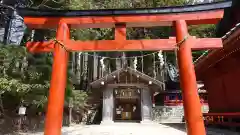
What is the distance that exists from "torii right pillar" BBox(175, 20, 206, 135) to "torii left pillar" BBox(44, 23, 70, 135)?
118 inches

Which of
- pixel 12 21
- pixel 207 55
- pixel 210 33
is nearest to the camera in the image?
pixel 207 55

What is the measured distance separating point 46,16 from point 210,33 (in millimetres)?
22453

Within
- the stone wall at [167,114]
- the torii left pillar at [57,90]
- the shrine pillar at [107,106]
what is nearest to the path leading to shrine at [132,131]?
the shrine pillar at [107,106]

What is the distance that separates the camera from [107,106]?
1934 centimetres

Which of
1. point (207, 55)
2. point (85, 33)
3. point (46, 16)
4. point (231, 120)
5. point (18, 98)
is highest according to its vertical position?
point (85, 33)

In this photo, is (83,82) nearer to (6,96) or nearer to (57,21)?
(6,96)

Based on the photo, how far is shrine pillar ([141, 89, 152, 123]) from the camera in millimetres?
19406

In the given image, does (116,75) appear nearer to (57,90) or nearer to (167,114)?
(167,114)

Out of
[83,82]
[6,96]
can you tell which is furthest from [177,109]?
[6,96]

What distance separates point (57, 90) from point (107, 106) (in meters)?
14.3

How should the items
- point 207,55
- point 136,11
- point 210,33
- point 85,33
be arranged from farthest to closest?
1. point 210,33
2. point 85,33
3. point 207,55
4. point 136,11

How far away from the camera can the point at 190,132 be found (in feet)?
16.1

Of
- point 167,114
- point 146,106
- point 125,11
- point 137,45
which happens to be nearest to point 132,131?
point 137,45

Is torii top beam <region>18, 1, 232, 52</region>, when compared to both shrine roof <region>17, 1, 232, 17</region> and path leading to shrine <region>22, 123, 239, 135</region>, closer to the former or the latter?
shrine roof <region>17, 1, 232, 17</region>
